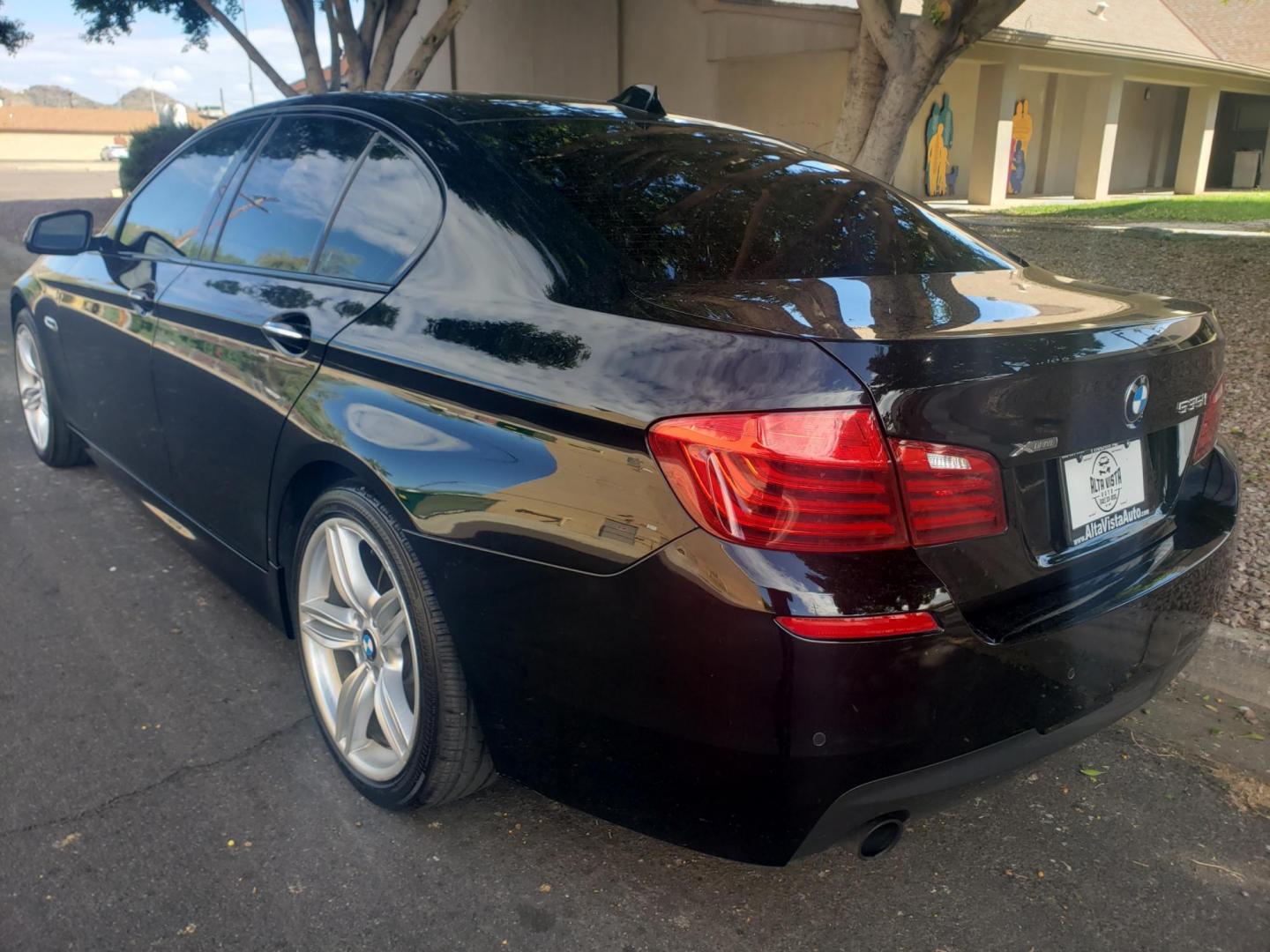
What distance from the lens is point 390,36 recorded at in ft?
44.0

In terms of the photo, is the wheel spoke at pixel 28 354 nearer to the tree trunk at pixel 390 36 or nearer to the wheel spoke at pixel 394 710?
the wheel spoke at pixel 394 710

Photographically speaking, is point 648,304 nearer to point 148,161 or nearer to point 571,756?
point 571,756

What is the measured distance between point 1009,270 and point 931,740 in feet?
4.83

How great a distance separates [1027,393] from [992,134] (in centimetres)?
1895

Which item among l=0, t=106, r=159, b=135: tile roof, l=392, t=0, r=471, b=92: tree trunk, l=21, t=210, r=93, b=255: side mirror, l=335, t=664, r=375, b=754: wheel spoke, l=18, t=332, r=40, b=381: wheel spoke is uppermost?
l=0, t=106, r=159, b=135: tile roof

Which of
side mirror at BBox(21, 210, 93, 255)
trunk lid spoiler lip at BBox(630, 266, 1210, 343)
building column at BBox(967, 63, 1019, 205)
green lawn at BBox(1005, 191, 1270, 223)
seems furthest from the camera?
building column at BBox(967, 63, 1019, 205)

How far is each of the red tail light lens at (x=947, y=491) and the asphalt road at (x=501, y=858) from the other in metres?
0.96

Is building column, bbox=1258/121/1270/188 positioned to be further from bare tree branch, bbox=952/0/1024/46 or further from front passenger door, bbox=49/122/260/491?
front passenger door, bbox=49/122/260/491

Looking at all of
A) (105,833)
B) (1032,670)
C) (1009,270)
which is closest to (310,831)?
(105,833)

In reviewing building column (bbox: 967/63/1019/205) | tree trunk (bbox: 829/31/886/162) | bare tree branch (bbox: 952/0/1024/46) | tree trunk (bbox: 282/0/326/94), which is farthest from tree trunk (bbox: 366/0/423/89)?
building column (bbox: 967/63/1019/205)

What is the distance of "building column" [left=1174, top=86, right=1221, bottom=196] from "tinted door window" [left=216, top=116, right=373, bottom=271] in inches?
999

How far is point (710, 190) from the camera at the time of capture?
2.73m

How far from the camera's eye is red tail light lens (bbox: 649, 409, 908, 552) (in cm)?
180

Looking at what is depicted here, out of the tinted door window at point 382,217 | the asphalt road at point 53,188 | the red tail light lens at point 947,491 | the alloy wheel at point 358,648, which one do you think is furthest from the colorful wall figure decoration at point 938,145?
the red tail light lens at point 947,491
